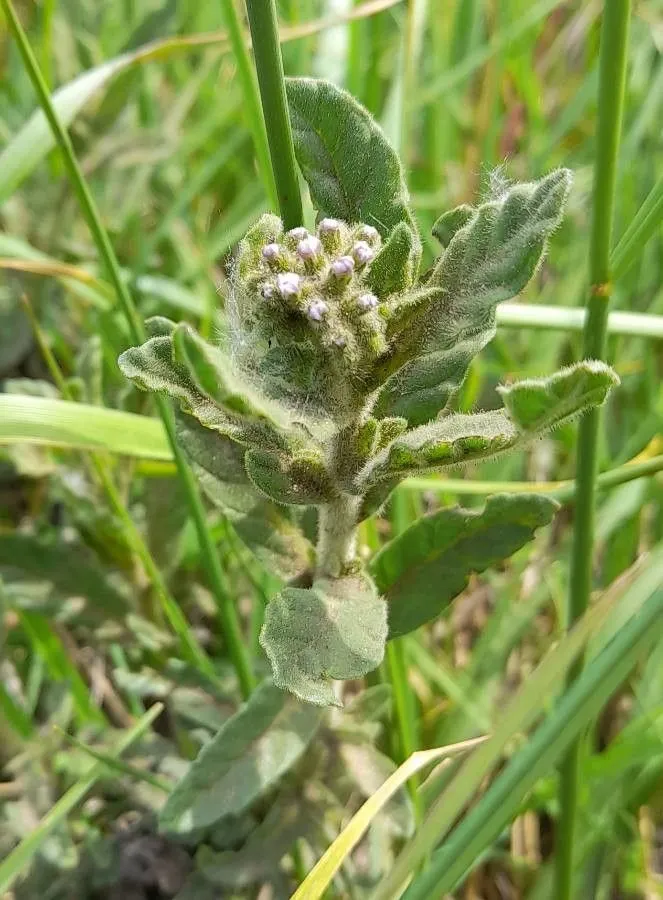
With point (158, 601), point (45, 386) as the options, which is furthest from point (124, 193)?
point (158, 601)

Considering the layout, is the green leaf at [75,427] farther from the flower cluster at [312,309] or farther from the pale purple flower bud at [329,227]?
the pale purple flower bud at [329,227]

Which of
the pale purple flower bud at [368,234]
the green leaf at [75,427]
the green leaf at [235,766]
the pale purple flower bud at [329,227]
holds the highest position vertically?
the pale purple flower bud at [329,227]

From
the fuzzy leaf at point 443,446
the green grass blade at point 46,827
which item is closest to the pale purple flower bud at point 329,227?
the fuzzy leaf at point 443,446

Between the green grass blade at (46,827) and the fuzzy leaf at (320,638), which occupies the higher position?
the fuzzy leaf at (320,638)

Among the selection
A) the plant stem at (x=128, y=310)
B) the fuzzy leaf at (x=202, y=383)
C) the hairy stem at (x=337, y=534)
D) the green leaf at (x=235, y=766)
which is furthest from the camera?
the plant stem at (x=128, y=310)

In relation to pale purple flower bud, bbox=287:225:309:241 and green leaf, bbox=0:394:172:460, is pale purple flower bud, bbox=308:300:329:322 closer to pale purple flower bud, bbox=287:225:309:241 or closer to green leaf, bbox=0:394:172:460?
pale purple flower bud, bbox=287:225:309:241

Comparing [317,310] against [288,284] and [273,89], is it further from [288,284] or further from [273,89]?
[273,89]
